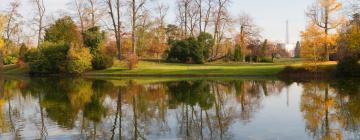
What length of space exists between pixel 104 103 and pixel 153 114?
5118 mm

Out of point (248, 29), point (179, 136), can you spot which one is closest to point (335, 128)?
point (179, 136)

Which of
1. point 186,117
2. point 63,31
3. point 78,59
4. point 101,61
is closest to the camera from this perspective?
point 186,117

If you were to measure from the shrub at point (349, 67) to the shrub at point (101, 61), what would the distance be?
1068 inches

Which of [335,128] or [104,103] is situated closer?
[335,128]

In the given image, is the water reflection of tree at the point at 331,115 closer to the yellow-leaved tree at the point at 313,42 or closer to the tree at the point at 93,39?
the yellow-leaved tree at the point at 313,42

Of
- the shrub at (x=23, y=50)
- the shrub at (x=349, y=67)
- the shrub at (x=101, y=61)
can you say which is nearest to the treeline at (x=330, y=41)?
the shrub at (x=349, y=67)

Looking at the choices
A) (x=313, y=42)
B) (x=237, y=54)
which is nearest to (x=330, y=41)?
Answer: (x=313, y=42)

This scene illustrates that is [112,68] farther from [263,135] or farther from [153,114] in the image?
[263,135]

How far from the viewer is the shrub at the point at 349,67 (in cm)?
4159

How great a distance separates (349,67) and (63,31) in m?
41.3

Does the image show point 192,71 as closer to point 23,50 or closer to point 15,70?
point 15,70

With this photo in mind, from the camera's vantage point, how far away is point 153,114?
1820 centimetres

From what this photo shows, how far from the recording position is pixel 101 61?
177ft

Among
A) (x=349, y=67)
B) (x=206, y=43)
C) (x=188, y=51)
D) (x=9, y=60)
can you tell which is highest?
(x=206, y=43)
